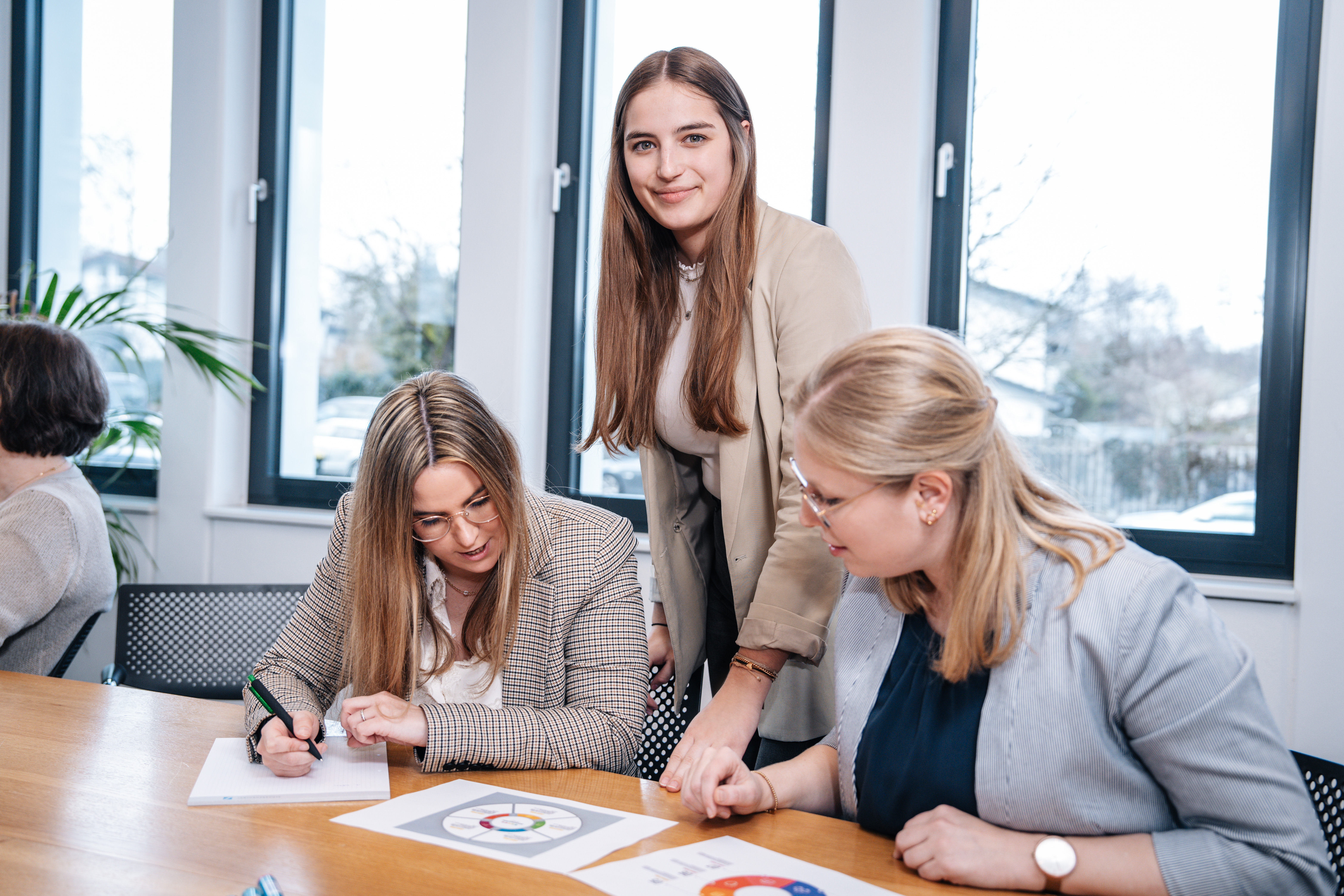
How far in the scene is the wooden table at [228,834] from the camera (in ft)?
3.14

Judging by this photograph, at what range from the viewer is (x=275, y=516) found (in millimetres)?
3141

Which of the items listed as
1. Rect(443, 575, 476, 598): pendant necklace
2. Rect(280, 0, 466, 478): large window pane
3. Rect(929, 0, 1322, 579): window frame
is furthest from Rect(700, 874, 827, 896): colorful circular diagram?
Rect(280, 0, 466, 478): large window pane

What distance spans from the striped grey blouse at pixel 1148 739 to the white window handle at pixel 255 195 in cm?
298

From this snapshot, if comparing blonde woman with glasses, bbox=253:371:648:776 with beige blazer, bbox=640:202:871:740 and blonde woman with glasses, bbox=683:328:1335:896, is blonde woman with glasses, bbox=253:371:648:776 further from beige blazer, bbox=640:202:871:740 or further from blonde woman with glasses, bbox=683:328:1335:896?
blonde woman with glasses, bbox=683:328:1335:896

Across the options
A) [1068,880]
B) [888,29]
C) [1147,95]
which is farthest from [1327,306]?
[1068,880]

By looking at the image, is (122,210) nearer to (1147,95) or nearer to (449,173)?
(449,173)

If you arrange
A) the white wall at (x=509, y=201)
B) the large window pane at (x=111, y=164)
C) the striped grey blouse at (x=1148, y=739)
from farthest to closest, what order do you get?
1. the large window pane at (x=111, y=164)
2. the white wall at (x=509, y=201)
3. the striped grey blouse at (x=1148, y=739)

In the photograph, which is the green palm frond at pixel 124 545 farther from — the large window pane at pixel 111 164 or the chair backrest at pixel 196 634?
the chair backrest at pixel 196 634

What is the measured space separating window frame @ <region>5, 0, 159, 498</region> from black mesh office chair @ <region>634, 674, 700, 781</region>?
3286 mm

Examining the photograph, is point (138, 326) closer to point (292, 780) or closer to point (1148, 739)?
point (292, 780)

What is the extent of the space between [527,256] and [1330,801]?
7.64ft

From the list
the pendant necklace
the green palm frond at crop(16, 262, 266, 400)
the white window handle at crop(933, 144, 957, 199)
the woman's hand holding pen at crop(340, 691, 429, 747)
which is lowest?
the woman's hand holding pen at crop(340, 691, 429, 747)

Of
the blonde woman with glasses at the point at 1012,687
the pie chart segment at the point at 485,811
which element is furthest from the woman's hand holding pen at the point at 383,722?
the blonde woman with glasses at the point at 1012,687

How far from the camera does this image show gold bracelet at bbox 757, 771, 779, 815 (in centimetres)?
117
